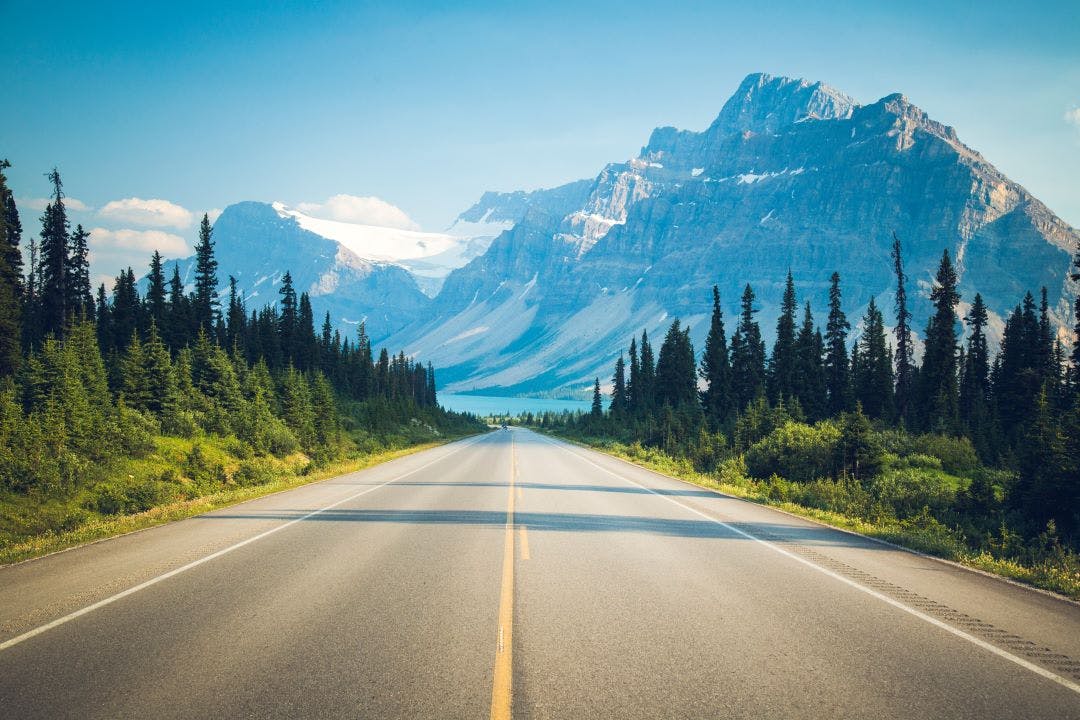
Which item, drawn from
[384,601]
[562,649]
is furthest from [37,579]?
[562,649]

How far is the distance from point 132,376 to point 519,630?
93.0 feet

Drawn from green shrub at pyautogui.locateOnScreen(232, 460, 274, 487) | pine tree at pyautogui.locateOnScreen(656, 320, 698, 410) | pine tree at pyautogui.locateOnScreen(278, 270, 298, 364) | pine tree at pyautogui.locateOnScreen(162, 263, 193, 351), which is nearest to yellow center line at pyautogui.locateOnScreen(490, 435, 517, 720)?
green shrub at pyautogui.locateOnScreen(232, 460, 274, 487)

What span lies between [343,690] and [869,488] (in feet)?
67.2

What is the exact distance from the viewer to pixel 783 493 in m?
20.3

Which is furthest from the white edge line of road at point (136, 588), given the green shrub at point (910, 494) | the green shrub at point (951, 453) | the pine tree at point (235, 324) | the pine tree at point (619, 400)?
the pine tree at point (619, 400)

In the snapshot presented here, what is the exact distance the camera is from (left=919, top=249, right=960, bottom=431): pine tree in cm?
4841

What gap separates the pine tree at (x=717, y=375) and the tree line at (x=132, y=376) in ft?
Answer: 123

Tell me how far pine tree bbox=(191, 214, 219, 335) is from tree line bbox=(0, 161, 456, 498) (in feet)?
0.74

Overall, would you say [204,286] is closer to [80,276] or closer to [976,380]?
[80,276]

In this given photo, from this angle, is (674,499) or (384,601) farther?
(674,499)

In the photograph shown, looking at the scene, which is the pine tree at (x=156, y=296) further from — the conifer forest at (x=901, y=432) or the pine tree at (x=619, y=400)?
the pine tree at (x=619, y=400)

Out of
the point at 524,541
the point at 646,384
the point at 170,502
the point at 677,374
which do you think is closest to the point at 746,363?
the point at 677,374

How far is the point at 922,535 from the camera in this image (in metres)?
12.2

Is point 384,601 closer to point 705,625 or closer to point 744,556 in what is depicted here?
point 705,625
